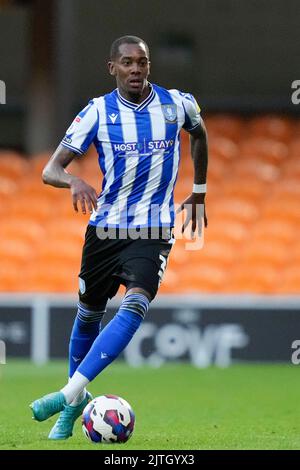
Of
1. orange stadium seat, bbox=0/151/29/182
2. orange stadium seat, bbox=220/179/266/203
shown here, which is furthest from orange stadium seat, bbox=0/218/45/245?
orange stadium seat, bbox=220/179/266/203

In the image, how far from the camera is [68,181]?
649 cm

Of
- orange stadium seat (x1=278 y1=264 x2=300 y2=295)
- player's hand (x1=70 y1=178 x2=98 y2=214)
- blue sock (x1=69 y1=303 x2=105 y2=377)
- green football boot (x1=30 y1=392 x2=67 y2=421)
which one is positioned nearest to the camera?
green football boot (x1=30 y1=392 x2=67 y2=421)

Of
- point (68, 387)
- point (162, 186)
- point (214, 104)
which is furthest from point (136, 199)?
point (214, 104)

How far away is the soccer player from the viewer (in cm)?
666

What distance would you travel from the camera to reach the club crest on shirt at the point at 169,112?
22.5 feet

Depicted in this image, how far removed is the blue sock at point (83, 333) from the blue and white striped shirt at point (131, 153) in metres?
0.52

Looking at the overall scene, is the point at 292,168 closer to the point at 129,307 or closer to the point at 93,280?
the point at 93,280

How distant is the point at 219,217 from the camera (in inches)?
583

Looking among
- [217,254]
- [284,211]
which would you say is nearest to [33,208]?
[217,254]

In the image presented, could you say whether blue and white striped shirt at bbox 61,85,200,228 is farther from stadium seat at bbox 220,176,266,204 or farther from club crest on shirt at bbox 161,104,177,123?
stadium seat at bbox 220,176,266,204

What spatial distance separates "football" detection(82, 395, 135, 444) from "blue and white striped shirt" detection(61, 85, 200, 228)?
99cm

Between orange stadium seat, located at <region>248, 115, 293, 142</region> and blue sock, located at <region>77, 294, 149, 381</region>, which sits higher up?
orange stadium seat, located at <region>248, 115, 293, 142</region>

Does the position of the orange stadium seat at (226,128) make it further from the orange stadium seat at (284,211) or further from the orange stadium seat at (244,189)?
the orange stadium seat at (284,211)

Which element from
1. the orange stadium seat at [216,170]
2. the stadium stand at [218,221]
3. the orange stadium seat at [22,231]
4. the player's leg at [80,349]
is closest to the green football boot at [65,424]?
the player's leg at [80,349]
